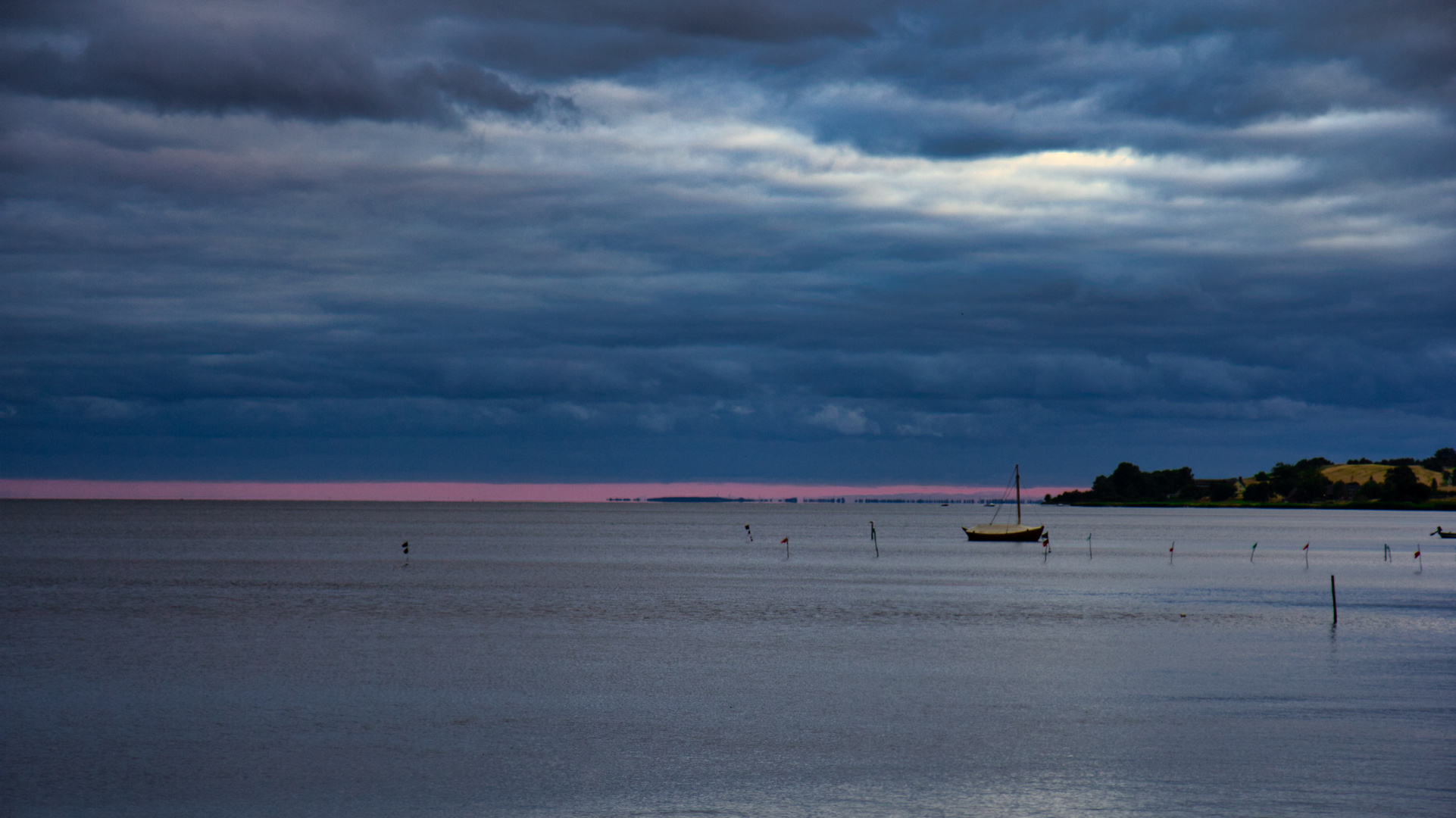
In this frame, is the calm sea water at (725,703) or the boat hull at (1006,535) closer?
the calm sea water at (725,703)

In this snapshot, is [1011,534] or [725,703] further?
[1011,534]

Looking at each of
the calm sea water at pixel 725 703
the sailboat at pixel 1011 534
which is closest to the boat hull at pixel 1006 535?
the sailboat at pixel 1011 534

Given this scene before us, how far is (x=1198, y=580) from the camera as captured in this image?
94.7 meters

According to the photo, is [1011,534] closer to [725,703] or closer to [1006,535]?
[1006,535]

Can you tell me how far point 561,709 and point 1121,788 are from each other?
15634mm

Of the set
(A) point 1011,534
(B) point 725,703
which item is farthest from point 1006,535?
(B) point 725,703

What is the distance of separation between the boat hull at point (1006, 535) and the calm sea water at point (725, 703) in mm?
88552

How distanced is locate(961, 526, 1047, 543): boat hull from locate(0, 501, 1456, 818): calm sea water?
88.6 metres

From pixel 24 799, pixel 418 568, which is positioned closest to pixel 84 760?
pixel 24 799

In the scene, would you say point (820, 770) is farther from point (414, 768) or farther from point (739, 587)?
point (739, 587)

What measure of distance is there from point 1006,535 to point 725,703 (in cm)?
14139

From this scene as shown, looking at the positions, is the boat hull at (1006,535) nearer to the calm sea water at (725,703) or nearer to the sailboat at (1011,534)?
the sailboat at (1011,534)

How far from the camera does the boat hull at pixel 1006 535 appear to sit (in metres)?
170

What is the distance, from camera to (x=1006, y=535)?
171125 millimetres
